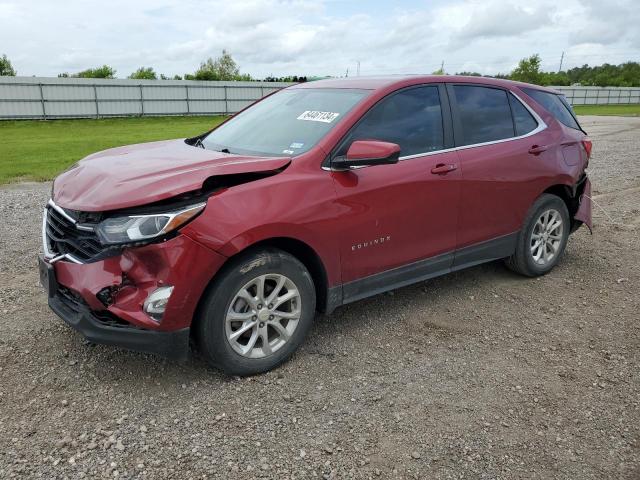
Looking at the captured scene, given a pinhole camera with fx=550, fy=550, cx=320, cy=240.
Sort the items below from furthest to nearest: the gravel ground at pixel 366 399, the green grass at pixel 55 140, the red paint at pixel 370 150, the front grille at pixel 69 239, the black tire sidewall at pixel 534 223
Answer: the green grass at pixel 55 140 < the black tire sidewall at pixel 534 223 < the red paint at pixel 370 150 < the front grille at pixel 69 239 < the gravel ground at pixel 366 399

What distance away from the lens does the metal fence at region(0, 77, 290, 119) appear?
2759 cm

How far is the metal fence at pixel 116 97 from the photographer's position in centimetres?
2759

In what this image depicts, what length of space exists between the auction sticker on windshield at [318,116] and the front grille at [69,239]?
171cm

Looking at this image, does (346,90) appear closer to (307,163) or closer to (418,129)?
(418,129)

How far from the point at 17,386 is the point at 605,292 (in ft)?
15.5

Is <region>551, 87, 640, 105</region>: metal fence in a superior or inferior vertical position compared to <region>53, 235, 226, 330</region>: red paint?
superior

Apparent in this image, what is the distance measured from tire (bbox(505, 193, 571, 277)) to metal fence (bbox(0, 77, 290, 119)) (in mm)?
21804

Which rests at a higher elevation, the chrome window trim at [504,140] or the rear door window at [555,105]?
the rear door window at [555,105]

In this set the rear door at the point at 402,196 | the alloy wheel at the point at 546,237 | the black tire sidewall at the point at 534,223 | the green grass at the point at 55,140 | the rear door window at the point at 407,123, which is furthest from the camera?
the green grass at the point at 55,140

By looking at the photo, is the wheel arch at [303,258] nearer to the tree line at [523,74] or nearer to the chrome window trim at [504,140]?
the chrome window trim at [504,140]

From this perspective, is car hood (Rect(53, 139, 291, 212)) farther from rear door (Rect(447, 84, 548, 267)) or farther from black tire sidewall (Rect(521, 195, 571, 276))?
black tire sidewall (Rect(521, 195, 571, 276))

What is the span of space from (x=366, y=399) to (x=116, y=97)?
31162 millimetres

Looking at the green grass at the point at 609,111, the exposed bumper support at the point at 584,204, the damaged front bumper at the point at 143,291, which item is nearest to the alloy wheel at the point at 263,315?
the damaged front bumper at the point at 143,291

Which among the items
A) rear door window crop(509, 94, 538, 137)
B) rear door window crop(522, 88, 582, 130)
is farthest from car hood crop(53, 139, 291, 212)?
rear door window crop(522, 88, 582, 130)
